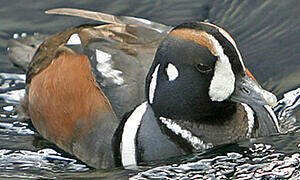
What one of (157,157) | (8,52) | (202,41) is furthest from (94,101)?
(8,52)

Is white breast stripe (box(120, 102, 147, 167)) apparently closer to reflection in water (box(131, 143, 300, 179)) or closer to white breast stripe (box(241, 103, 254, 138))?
reflection in water (box(131, 143, 300, 179))

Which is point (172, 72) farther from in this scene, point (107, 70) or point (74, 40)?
point (74, 40)

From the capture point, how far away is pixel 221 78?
5.66 metres

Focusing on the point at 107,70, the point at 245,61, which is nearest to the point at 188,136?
the point at 107,70

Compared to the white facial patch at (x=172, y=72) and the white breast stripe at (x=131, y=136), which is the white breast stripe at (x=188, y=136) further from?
the white facial patch at (x=172, y=72)

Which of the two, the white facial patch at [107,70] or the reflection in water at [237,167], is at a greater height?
the white facial patch at [107,70]

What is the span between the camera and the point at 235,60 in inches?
221

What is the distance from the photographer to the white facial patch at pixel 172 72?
5.70 meters

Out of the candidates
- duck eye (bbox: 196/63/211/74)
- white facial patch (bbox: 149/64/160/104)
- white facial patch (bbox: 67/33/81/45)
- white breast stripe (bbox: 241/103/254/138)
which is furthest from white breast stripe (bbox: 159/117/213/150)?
white facial patch (bbox: 67/33/81/45)

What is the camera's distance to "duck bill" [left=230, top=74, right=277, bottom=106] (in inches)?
226

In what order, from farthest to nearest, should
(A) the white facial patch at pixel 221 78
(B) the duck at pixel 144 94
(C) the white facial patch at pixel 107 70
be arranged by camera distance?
(C) the white facial patch at pixel 107 70
(B) the duck at pixel 144 94
(A) the white facial patch at pixel 221 78

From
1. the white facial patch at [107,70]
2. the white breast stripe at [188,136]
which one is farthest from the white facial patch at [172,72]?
the white facial patch at [107,70]

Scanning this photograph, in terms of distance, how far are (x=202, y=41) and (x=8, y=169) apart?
2.18 metres

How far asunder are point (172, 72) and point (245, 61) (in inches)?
92.3
